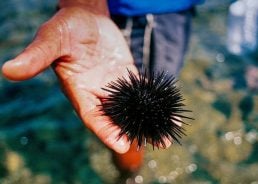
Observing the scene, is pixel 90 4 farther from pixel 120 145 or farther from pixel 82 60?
pixel 120 145

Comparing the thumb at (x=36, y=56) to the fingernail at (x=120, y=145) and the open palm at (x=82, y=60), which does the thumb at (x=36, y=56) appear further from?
the fingernail at (x=120, y=145)

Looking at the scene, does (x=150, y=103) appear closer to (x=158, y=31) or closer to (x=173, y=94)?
(x=173, y=94)

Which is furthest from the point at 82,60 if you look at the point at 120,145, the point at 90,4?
the point at 120,145

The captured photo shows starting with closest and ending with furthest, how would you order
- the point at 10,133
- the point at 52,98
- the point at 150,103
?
the point at 150,103 < the point at 10,133 < the point at 52,98

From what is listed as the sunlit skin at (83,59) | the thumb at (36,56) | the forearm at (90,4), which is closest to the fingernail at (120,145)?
the sunlit skin at (83,59)

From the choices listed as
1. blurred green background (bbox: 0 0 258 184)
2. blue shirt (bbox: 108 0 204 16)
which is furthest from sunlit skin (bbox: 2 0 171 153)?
blurred green background (bbox: 0 0 258 184)

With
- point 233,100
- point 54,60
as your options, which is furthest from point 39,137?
point 233,100

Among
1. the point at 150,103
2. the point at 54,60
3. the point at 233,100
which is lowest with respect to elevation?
the point at 233,100
